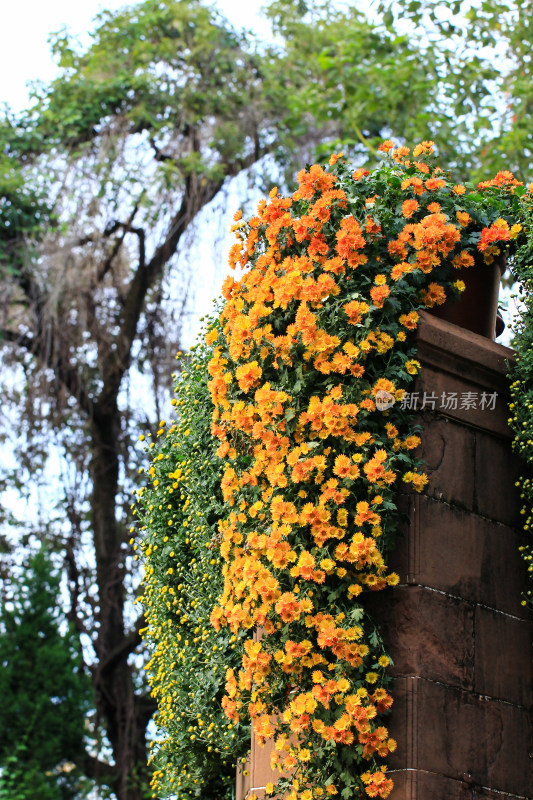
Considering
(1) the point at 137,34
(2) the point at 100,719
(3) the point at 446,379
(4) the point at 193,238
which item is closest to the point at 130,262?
(4) the point at 193,238

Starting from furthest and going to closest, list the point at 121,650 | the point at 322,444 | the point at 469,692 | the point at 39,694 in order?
1. the point at 121,650
2. the point at 39,694
3. the point at 322,444
4. the point at 469,692

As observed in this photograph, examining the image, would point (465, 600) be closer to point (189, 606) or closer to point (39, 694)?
point (189, 606)

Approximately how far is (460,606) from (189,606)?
54.2 inches

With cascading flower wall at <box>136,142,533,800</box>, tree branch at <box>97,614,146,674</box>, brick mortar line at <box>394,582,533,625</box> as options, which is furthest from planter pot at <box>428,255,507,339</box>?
tree branch at <box>97,614,146,674</box>

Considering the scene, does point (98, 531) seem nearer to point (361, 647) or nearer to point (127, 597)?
point (127, 597)

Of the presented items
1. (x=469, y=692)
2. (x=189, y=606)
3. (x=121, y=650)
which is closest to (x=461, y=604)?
(x=469, y=692)

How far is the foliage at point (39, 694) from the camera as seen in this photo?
8.64 metres

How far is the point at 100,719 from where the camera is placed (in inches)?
393

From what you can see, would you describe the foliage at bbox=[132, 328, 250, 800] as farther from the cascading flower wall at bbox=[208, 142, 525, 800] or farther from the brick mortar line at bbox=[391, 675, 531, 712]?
the brick mortar line at bbox=[391, 675, 531, 712]

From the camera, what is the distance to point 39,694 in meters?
8.91

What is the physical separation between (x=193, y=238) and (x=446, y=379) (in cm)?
728

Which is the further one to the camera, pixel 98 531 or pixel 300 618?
pixel 98 531

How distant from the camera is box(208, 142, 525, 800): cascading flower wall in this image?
2553 millimetres

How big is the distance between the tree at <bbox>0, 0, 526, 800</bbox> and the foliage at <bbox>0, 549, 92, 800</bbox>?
1.67 ft
